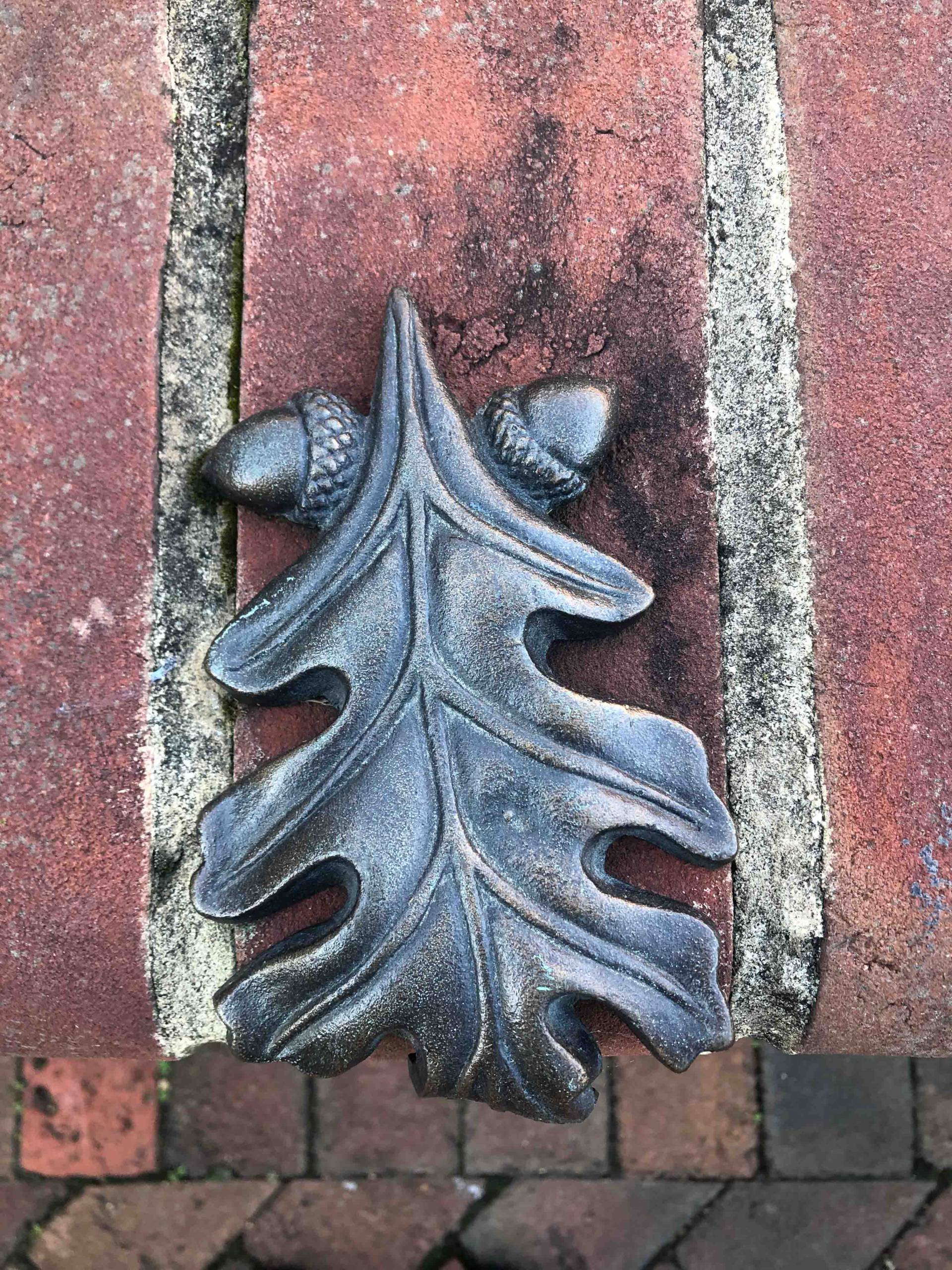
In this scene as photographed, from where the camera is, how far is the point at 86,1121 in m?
1.56

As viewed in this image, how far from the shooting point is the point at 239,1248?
1.56 metres

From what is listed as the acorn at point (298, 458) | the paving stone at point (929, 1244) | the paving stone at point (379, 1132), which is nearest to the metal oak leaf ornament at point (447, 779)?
the acorn at point (298, 458)

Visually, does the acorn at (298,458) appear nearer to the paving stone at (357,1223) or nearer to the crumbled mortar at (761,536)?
the crumbled mortar at (761,536)

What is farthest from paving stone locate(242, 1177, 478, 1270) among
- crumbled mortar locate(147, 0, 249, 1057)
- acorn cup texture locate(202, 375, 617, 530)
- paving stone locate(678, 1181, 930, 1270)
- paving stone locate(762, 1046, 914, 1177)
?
acorn cup texture locate(202, 375, 617, 530)

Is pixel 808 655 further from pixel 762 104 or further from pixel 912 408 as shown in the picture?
pixel 762 104

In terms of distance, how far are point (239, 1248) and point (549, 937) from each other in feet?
4.32

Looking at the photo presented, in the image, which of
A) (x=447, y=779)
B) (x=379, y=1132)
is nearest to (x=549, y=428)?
(x=447, y=779)

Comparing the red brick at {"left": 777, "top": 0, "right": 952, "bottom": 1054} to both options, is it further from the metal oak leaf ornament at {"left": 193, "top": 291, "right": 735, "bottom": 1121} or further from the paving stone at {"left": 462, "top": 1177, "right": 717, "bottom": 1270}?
the paving stone at {"left": 462, "top": 1177, "right": 717, "bottom": 1270}

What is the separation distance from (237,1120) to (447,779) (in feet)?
4.10

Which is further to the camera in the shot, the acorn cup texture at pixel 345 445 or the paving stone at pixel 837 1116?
the paving stone at pixel 837 1116

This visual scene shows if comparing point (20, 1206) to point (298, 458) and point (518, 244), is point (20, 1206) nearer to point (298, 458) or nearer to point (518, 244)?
point (298, 458)

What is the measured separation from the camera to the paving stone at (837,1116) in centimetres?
160

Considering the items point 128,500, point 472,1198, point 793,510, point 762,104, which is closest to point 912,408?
point 793,510

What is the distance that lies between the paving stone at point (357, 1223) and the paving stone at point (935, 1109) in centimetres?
76
